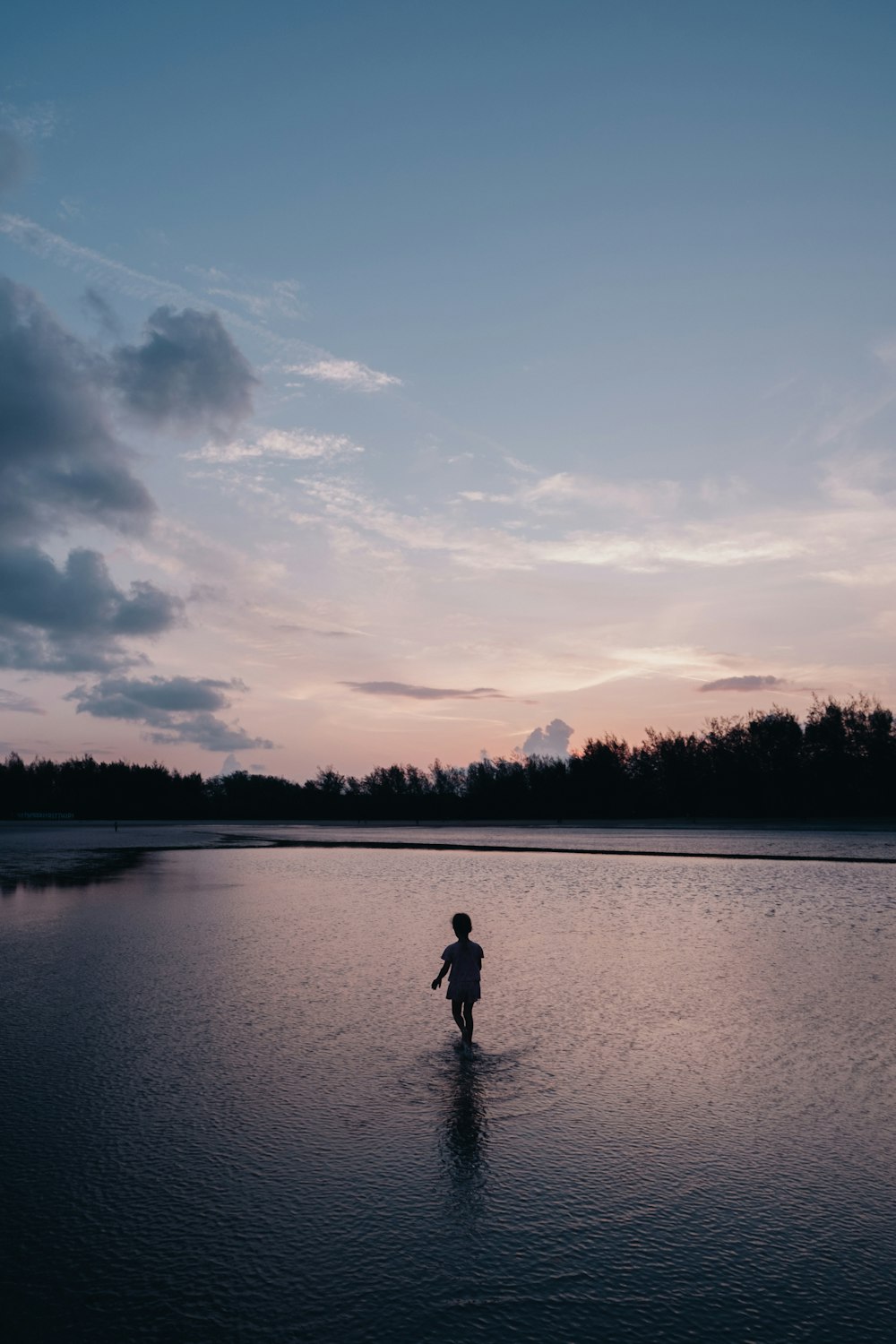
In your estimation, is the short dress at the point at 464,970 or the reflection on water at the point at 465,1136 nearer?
the reflection on water at the point at 465,1136

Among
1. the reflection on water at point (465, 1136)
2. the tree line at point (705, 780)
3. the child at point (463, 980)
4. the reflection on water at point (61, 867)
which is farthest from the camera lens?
the tree line at point (705, 780)

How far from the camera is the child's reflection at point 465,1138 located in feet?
20.6

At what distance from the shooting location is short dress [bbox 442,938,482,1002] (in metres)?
10.2

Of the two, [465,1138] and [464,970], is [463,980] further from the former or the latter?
[465,1138]

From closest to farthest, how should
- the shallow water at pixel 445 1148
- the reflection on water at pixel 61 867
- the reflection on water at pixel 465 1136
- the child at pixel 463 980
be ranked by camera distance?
the shallow water at pixel 445 1148, the reflection on water at pixel 465 1136, the child at pixel 463 980, the reflection on water at pixel 61 867

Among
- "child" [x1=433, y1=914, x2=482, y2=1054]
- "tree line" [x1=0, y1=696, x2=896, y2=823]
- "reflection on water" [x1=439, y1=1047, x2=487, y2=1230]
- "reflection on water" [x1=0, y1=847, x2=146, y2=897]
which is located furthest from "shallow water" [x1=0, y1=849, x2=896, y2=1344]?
"tree line" [x1=0, y1=696, x2=896, y2=823]

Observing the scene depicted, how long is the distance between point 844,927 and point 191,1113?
16389 mm

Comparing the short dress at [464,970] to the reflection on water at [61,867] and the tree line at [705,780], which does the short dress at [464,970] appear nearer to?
the reflection on water at [61,867]

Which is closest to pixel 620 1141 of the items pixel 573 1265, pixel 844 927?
pixel 573 1265

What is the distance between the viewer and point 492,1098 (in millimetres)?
8289

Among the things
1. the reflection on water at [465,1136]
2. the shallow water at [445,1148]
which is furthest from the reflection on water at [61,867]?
the reflection on water at [465,1136]

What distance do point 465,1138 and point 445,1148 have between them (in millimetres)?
299

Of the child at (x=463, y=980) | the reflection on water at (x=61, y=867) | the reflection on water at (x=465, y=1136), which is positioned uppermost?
the child at (x=463, y=980)

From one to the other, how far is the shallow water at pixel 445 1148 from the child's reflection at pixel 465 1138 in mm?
30
